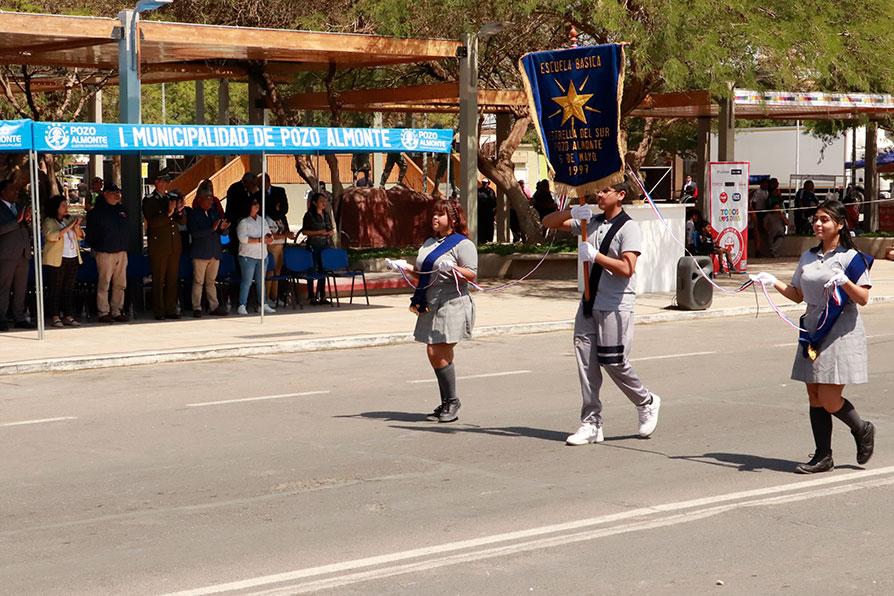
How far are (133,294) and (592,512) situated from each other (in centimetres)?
1300

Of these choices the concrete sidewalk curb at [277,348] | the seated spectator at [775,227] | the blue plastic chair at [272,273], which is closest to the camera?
the concrete sidewalk curb at [277,348]

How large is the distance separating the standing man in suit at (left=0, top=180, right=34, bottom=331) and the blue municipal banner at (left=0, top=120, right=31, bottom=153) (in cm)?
136

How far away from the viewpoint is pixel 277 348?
15219mm

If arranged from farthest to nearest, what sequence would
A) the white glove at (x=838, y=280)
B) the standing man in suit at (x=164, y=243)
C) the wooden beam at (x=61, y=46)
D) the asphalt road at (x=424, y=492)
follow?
the wooden beam at (x=61, y=46)
the standing man in suit at (x=164, y=243)
the white glove at (x=838, y=280)
the asphalt road at (x=424, y=492)

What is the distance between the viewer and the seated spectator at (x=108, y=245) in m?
16.9

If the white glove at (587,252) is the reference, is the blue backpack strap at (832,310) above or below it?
below

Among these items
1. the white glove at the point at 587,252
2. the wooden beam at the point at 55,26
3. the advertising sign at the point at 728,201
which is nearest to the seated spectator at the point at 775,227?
the advertising sign at the point at 728,201

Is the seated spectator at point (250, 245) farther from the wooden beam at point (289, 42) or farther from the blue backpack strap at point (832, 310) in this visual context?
the blue backpack strap at point (832, 310)

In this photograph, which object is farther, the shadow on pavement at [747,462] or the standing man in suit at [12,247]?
the standing man in suit at [12,247]

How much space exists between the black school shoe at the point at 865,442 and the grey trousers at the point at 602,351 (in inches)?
59.1

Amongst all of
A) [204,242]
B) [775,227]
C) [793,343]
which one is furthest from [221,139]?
[775,227]

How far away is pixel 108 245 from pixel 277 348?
328cm

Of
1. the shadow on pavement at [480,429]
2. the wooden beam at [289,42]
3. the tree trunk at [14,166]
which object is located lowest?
the shadow on pavement at [480,429]

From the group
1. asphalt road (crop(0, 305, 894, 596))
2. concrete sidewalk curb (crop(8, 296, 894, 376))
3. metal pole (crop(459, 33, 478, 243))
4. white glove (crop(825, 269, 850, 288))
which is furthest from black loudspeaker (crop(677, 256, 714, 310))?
white glove (crop(825, 269, 850, 288))
